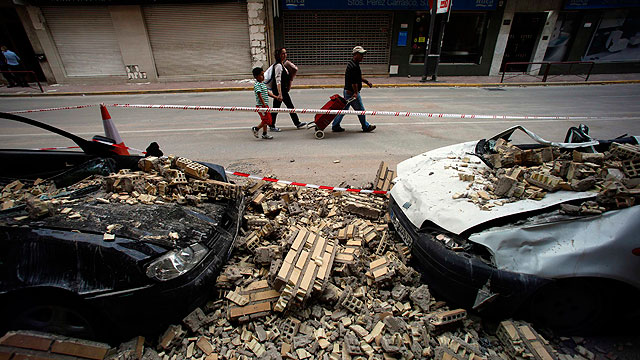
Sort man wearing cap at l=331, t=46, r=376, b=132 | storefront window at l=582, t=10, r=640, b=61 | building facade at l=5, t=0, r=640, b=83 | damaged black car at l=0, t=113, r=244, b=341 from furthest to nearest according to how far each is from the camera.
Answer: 1. storefront window at l=582, t=10, r=640, b=61
2. building facade at l=5, t=0, r=640, b=83
3. man wearing cap at l=331, t=46, r=376, b=132
4. damaged black car at l=0, t=113, r=244, b=341

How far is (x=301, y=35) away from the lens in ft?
56.9

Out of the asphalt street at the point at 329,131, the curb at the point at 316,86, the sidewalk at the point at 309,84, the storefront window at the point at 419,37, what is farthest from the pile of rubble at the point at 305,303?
the storefront window at the point at 419,37

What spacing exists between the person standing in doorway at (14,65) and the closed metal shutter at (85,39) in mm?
2016

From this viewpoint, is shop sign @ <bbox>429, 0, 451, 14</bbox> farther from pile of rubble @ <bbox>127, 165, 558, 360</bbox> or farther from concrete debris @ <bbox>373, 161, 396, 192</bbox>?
pile of rubble @ <bbox>127, 165, 558, 360</bbox>

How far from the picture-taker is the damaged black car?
6.70ft

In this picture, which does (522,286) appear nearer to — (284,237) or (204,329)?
(284,237)

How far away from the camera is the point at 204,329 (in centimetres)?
241

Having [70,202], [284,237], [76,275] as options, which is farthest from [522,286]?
[70,202]

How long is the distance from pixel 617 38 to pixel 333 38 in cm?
1766

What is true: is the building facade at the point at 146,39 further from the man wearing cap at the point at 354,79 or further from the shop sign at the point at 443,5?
the man wearing cap at the point at 354,79

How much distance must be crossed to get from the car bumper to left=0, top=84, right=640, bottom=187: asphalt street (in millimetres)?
2538

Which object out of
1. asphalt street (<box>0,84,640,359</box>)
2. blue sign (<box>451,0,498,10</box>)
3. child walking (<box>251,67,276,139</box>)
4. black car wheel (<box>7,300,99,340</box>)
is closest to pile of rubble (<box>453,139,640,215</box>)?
asphalt street (<box>0,84,640,359</box>)

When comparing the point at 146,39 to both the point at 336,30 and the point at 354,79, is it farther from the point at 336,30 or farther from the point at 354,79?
the point at 354,79

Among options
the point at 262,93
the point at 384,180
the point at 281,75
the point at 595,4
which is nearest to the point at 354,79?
the point at 281,75
